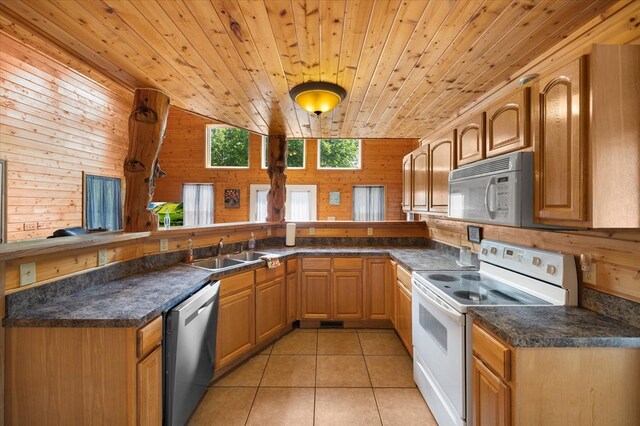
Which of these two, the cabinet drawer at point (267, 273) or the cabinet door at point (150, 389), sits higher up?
the cabinet drawer at point (267, 273)

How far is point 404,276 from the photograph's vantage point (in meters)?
2.50

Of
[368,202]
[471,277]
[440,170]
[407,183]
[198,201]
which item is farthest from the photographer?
[368,202]

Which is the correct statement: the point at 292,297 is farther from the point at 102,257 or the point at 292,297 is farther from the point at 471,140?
the point at 471,140

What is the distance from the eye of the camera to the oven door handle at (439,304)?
4.72 feet

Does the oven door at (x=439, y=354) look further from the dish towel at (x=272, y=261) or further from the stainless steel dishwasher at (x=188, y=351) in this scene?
the stainless steel dishwasher at (x=188, y=351)

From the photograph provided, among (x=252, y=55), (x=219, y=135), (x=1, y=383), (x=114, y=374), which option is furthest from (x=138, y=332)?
(x=219, y=135)

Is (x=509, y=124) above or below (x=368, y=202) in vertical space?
above

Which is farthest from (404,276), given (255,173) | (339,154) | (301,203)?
(255,173)

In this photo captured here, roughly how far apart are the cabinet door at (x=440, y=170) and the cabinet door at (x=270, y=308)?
1717 mm

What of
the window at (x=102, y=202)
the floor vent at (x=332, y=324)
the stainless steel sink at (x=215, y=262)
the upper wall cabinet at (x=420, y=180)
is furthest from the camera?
the window at (x=102, y=202)

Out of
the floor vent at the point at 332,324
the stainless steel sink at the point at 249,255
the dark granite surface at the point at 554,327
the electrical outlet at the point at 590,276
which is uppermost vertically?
the electrical outlet at the point at 590,276

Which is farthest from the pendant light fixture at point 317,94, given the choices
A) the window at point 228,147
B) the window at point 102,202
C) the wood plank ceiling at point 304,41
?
the window at point 228,147

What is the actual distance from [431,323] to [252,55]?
2.11m

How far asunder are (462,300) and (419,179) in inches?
62.7
